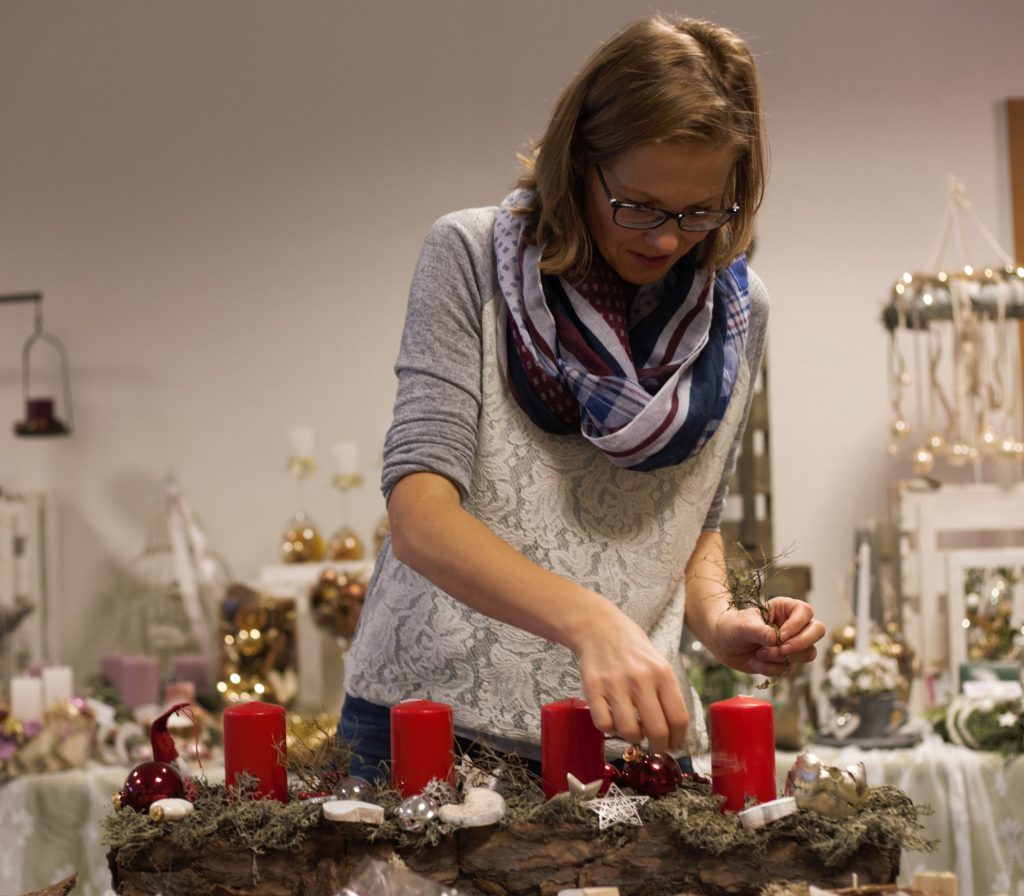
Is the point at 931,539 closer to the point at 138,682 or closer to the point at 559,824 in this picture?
the point at 138,682

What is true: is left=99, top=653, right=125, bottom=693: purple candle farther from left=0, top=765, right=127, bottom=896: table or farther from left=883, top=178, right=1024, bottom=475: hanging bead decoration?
left=883, top=178, right=1024, bottom=475: hanging bead decoration

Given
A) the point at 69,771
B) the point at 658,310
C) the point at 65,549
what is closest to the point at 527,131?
the point at 65,549

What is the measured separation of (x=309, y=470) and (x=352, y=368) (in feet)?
1.18

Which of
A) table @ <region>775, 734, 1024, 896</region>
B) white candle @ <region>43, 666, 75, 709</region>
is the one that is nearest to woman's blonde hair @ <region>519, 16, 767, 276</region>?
table @ <region>775, 734, 1024, 896</region>

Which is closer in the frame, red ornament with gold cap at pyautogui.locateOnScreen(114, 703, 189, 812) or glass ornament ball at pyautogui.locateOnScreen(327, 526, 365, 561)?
red ornament with gold cap at pyautogui.locateOnScreen(114, 703, 189, 812)

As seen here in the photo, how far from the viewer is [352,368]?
3359mm

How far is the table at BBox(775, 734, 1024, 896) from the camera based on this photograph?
7.20 ft

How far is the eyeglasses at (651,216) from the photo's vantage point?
0.98 meters

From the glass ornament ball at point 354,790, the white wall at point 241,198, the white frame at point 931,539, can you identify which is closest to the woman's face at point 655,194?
the glass ornament ball at point 354,790

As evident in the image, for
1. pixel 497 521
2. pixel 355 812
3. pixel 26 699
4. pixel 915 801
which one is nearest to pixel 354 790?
pixel 355 812

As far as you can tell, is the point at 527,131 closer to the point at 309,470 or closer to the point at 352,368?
the point at 352,368

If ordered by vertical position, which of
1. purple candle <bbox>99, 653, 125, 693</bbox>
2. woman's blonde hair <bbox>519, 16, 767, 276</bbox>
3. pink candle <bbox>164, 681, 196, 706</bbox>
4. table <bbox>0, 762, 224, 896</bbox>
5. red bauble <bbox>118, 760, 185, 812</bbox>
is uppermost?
woman's blonde hair <bbox>519, 16, 767, 276</bbox>

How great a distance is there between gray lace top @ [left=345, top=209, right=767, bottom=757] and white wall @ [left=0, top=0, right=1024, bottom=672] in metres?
2.21

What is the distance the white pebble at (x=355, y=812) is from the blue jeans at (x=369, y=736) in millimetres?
185
